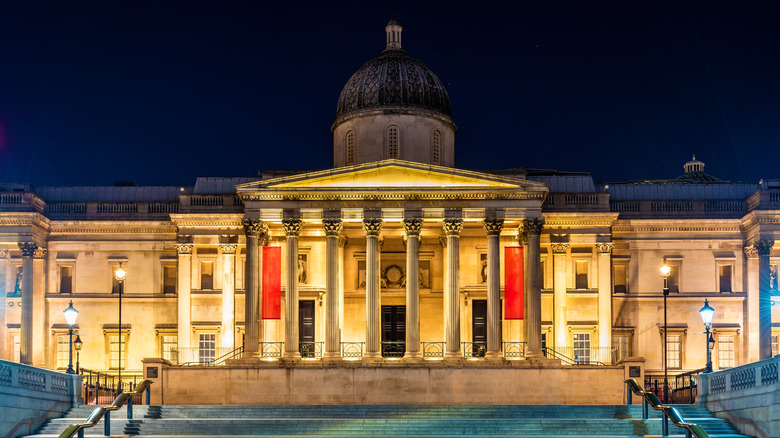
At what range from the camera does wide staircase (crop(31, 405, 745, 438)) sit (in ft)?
126

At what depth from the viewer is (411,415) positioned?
1678 inches

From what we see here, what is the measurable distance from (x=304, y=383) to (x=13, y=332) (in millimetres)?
19029

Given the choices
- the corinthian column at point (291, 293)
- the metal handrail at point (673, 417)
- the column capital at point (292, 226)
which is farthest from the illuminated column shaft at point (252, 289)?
the metal handrail at point (673, 417)

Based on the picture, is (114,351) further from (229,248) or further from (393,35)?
(393,35)

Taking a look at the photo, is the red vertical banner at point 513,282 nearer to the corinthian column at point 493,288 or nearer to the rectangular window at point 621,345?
the corinthian column at point 493,288

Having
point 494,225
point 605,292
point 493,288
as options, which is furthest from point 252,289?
point 605,292

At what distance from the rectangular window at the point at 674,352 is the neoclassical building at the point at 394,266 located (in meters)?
0.06

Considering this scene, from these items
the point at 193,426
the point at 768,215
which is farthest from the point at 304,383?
the point at 768,215

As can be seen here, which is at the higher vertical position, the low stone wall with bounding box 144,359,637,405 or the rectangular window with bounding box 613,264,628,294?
the rectangular window with bounding box 613,264,628,294

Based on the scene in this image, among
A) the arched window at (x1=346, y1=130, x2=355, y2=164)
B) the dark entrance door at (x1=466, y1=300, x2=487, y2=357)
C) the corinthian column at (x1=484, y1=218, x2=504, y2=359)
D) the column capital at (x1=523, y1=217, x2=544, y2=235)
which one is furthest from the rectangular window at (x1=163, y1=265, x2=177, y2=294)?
the column capital at (x1=523, y1=217, x2=544, y2=235)

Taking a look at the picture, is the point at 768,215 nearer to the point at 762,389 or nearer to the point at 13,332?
the point at 762,389

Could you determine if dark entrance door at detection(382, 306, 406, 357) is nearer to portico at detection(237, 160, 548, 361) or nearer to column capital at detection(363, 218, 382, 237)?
portico at detection(237, 160, 548, 361)

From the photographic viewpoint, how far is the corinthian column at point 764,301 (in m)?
56.2

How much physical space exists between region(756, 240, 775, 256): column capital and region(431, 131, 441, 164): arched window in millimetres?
17198
